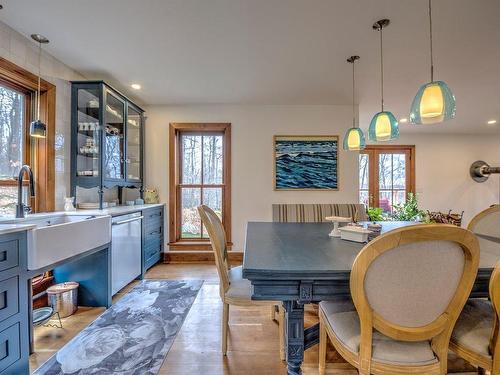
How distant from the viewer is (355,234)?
1.68m

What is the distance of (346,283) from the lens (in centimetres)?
110

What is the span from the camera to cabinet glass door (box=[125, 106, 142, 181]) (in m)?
3.56

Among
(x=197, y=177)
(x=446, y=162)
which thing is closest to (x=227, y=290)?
(x=197, y=177)

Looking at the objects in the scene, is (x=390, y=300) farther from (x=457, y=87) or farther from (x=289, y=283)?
(x=457, y=87)

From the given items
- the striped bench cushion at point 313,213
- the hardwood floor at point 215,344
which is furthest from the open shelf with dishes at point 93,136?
the striped bench cushion at point 313,213

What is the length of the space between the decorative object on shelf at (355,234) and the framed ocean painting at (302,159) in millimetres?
2426

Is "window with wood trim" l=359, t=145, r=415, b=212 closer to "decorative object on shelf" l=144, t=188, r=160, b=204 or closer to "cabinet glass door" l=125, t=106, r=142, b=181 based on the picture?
"decorative object on shelf" l=144, t=188, r=160, b=204

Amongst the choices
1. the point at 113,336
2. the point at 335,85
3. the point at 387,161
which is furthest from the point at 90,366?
the point at 387,161

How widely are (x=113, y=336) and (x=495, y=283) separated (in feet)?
7.69

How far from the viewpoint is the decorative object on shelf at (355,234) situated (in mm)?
Answer: 1639

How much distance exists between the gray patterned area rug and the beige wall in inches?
51.8

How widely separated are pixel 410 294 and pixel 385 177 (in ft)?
20.5

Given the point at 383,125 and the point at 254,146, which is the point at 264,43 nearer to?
the point at 383,125

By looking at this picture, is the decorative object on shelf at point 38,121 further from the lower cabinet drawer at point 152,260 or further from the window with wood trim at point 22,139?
the lower cabinet drawer at point 152,260
